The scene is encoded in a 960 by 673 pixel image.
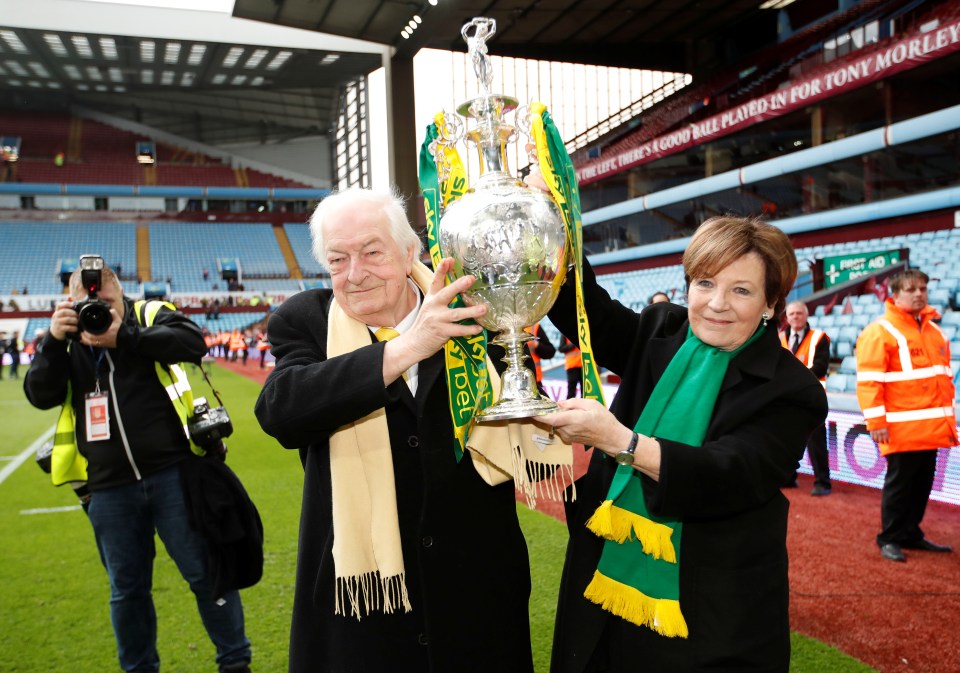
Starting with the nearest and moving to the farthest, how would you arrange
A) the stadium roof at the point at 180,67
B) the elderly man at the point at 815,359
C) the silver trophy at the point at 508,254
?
the silver trophy at the point at 508,254 → the elderly man at the point at 815,359 → the stadium roof at the point at 180,67

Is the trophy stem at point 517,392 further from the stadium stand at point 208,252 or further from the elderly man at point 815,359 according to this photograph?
the stadium stand at point 208,252

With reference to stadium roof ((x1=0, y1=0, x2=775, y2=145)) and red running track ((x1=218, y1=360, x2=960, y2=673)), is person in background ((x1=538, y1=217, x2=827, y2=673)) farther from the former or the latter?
stadium roof ((x1=0, y1=0, x2=775, y2=145))

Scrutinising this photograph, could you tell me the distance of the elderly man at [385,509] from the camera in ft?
4.93

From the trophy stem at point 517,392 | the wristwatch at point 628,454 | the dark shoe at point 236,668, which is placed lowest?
the dark shoe at point 236,668

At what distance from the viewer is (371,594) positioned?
1.52 meters

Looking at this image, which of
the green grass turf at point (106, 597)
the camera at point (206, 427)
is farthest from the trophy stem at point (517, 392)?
the green grass turf at point (106, 597)

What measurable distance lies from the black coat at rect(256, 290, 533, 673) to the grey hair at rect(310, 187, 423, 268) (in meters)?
0.18

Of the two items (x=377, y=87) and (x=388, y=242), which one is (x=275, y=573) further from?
(x=377, y=87)

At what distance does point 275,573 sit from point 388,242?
133 inches

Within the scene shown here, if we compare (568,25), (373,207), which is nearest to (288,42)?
(568,25)

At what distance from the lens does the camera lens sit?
2.54 m

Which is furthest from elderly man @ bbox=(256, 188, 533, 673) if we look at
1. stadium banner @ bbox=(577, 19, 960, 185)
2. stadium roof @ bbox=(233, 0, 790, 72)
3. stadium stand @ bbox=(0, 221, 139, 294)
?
stadium stand @ bbox=(0, 221, 139, 294)

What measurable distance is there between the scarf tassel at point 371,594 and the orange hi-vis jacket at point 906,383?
3794 mm

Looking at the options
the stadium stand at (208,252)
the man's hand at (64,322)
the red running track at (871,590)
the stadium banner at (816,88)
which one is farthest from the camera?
the stadium stand at (208,252)
